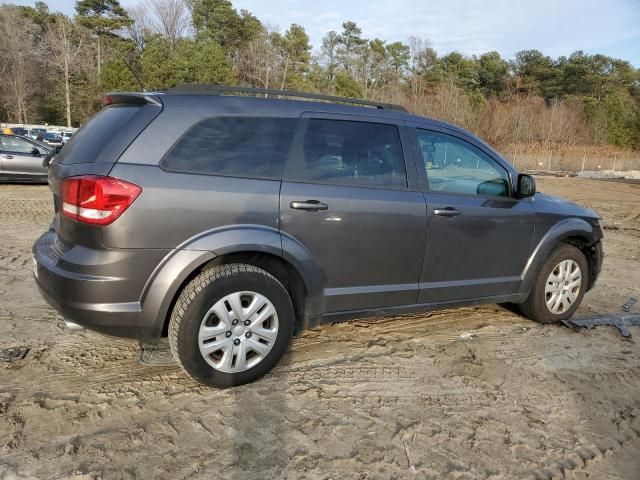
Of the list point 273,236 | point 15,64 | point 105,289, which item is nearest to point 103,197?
point 105,289

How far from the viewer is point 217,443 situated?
102 inches

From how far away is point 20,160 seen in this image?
39.4ft

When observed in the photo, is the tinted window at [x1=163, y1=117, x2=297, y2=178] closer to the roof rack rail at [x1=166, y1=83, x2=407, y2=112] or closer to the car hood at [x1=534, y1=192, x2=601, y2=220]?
the roof rack rail at [x1=166, y1=83, x2=407, y2=112]

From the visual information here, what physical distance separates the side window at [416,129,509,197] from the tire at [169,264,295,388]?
1531 millimetres

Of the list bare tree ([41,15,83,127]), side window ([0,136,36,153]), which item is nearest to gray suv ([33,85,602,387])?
side window ([0,136,36,153])

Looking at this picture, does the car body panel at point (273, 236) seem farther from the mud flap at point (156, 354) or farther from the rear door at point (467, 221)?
the mud flap at point (156, 354)

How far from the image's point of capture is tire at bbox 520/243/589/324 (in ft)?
14.2

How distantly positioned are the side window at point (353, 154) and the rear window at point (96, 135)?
1145 mm

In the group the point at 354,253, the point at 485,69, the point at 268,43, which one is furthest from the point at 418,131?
the point at 485,69

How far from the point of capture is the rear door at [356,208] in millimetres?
3193

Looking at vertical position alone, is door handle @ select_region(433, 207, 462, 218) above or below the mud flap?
above

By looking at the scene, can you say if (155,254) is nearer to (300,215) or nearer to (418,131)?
(300,215)

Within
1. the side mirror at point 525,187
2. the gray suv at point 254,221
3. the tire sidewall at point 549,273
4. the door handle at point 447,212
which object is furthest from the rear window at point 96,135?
the tire sidewall at point 549,273

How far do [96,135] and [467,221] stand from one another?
271 centimetres
